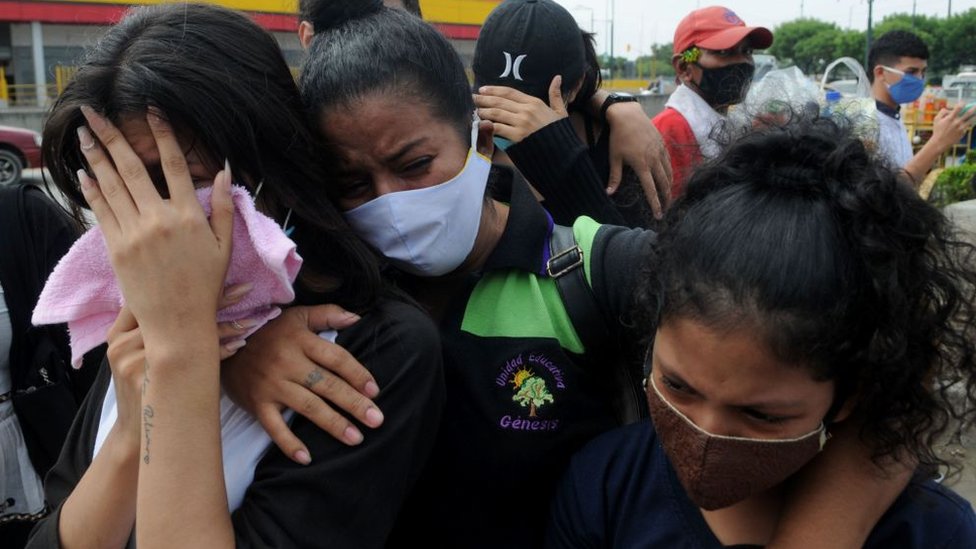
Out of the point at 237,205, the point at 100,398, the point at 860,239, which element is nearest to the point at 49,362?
the point at 100,398

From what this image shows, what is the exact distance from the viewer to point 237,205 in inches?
57.6

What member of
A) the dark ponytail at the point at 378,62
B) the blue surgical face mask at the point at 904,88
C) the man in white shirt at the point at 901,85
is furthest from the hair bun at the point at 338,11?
the blue surgical face mask at the point at 904,88

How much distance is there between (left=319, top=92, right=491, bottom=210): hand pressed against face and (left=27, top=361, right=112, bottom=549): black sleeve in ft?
2.03

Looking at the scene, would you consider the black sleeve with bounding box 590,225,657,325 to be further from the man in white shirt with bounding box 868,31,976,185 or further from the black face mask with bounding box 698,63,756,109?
the man in white shirt with bounding box 868,31,976,185

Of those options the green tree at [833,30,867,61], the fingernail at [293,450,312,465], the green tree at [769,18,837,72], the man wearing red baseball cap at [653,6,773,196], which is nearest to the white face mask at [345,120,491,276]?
the fingernail at [293,450,312,465]

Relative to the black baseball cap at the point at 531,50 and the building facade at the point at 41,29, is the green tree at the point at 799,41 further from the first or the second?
A: the black baseball cap at the point at 531,50

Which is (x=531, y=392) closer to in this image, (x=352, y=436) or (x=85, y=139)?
(x=352, y=436)

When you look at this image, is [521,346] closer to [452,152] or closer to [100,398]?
[452,152]

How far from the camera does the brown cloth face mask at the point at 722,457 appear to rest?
4.42 feet

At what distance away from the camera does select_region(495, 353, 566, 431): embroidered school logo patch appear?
1.57 meters

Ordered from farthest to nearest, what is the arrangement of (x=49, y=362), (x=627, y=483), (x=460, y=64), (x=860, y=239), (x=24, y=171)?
1. (x=24, y=171)
2. (x=49, y=362)
3. (x=460, y=64)
4. (x=627, y=483)
5. (x=860, y=239)

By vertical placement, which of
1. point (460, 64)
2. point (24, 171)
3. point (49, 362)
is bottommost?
point (24, 171)

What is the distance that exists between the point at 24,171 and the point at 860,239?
48.6 feet

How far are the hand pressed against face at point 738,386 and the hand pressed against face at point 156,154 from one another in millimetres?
831
